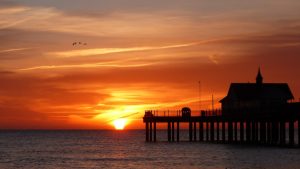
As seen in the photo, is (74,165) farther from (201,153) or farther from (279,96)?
(279,96)

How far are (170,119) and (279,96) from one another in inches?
754

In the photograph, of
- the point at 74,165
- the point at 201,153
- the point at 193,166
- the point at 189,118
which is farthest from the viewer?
the point at 189,118

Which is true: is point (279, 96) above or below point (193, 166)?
above

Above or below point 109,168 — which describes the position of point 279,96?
above

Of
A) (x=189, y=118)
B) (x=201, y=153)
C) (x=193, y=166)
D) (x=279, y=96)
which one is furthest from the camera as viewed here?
(x=189, y=118)

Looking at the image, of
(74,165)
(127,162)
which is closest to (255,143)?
(127,162)

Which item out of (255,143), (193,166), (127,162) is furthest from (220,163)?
(255,143)

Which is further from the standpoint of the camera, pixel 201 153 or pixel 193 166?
pixel 201 153

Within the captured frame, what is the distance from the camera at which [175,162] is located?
234ft

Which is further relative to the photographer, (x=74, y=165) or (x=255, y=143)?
(x=255, y=143)

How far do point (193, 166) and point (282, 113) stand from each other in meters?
17.5

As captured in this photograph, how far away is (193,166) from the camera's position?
66125 millimetres

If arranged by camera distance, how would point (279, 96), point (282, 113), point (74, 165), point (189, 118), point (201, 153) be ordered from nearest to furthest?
point (74, 165), point (282, 113), point (201, 153), point (279, 96), point (189, 118)

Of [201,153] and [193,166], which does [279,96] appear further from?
[193,166]
